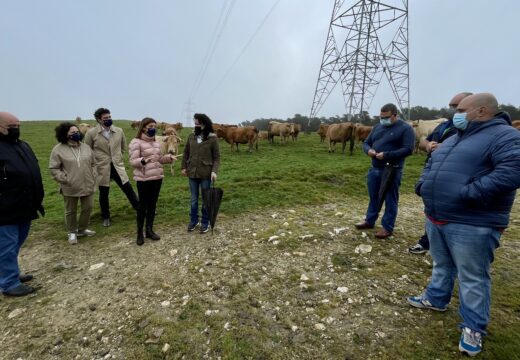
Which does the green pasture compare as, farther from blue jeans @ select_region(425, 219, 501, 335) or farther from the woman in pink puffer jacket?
blue jeans @ select_region(425, 219, 501, 335)

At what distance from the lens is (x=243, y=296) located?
11.0 feet

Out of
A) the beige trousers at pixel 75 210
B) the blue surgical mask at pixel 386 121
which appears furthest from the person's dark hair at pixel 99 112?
the blue surgical mask at pixel 386 121

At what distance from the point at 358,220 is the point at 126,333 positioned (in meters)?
4.36

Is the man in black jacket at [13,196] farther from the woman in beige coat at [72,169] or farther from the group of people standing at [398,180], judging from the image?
the woman in beige coat at [72,169]

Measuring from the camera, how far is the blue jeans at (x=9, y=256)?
3.49 m

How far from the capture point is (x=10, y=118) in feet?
11.5

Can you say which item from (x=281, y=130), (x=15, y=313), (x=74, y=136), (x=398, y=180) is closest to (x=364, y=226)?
(x=398, y=180)

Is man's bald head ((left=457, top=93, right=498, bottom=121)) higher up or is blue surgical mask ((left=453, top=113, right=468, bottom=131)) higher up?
man's bald head ((left=457, top=93, right=498, bottom=121))

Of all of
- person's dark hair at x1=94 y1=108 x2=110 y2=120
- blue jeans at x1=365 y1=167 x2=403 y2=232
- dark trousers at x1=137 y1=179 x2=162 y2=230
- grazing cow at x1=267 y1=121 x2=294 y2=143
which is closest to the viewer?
blue jeans at x1=365 y1=167 x2=403 y2=232

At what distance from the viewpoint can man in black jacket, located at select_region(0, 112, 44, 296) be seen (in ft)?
11.3

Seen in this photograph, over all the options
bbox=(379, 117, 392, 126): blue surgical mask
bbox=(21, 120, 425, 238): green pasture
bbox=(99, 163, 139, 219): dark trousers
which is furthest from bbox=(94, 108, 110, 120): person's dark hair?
bbox=(379, 117, 392, 126): blue surgical mask

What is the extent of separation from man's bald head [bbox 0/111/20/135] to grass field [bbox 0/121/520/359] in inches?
81.4

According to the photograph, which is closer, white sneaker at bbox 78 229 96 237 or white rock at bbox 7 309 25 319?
white rock at bbox 7 309 25 319

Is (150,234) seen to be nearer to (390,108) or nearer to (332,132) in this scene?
(390,108)
